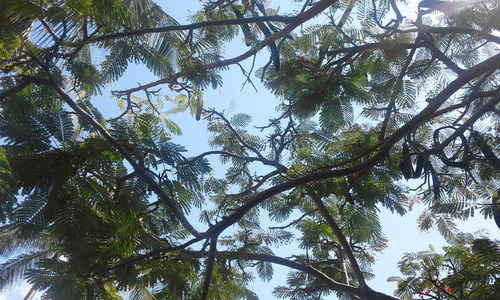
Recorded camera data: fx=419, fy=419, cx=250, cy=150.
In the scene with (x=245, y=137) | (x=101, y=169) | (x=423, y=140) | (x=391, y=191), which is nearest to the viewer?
(x=101, y=169)

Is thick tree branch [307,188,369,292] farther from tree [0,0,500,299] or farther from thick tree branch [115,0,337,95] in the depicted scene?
thick tree branch [115,0,337,95]

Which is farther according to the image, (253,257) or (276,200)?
(276,200)

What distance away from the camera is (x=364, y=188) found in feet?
12.3

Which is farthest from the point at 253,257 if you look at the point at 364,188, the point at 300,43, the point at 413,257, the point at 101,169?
the point at 300,43

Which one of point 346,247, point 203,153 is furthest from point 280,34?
point 346,247

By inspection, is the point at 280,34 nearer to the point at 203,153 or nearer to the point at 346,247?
the point at 203,153

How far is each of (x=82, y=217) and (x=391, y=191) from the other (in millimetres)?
2809

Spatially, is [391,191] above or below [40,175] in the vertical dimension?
above

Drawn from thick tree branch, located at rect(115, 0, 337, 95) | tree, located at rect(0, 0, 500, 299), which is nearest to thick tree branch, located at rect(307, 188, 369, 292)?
tree, located at rect(0, 0, 500, 299)

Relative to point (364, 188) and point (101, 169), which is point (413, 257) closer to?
point (364, 188)

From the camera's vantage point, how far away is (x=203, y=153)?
10.8ft

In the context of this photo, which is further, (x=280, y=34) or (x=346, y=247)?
(x=346, y=247)

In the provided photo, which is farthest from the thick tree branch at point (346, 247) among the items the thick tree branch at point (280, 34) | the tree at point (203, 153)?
the thick tree branch at point (280, 34)

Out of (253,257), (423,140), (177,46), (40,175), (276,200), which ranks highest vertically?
(423,140)
